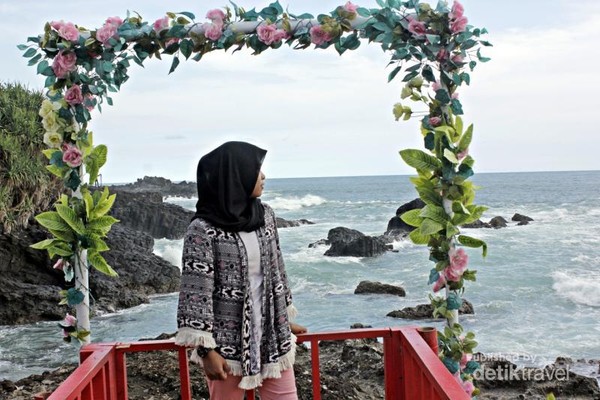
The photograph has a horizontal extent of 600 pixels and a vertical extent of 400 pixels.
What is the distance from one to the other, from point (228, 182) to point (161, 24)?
3.56ft

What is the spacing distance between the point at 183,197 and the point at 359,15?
191 ft

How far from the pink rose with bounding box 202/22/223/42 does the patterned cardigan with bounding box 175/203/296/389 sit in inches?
35.6

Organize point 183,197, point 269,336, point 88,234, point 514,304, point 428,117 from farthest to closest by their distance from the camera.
→ point 183,197
point 514,304
point 88,234
point 428,117
point 269,336

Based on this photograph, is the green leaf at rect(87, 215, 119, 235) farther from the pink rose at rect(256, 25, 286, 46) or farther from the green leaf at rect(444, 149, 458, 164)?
the green leaf at rect(444, 149, 458, 164)

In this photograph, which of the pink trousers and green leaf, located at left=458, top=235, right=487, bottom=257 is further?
green leaf, located at left=458, top=235, right=487, bottom=257

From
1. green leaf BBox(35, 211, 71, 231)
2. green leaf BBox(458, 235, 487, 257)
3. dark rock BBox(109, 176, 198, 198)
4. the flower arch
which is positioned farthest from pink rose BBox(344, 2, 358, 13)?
dark rock BBox(109, 176, 198, 198)

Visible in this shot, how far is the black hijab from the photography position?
244 cm

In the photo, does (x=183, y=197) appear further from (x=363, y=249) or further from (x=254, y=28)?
(x=254, y=28)

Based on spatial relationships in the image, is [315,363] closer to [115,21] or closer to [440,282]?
[440,282]

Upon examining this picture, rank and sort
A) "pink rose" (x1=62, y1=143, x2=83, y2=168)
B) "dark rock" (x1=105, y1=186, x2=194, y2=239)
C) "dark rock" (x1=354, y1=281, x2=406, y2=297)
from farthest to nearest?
A: "dark rock" (x1=105, y1=186, x2=194, y2=239)
"dark rock" (x1=354, y1=281, x2=406, y2=297)
"pink rose" (x1=62, y1=143, x2=83, y2=168)

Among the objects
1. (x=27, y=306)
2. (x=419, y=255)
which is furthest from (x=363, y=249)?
(x=27, y=306)

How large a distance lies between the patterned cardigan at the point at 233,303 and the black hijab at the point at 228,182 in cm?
5

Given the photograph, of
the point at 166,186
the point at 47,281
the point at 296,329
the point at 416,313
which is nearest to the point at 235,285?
the point at 296,329

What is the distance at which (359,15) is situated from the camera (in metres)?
2.99
